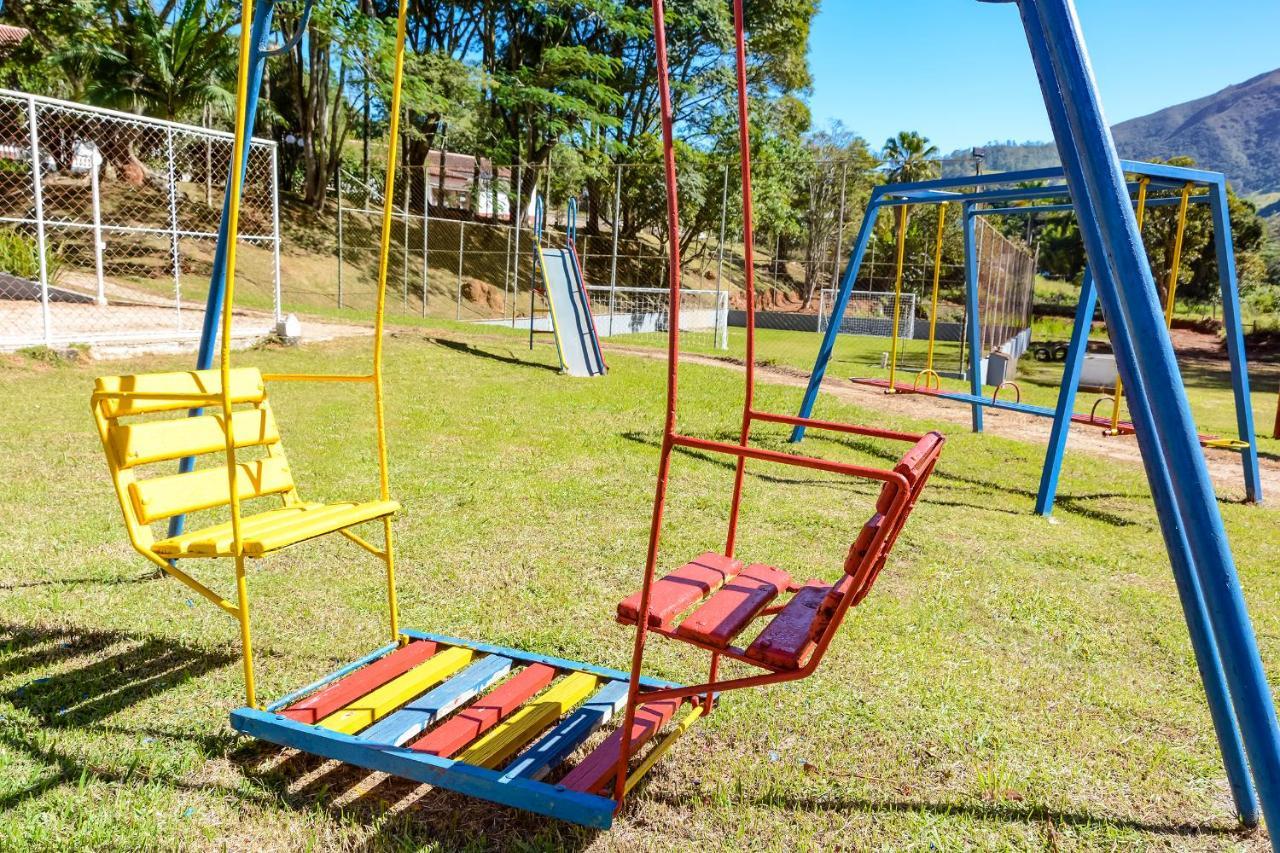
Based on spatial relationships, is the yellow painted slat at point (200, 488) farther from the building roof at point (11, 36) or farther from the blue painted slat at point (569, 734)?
the building roof at point (11, 36)

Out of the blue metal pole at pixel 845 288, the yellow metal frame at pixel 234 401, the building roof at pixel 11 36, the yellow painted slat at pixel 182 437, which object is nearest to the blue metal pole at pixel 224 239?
the yellow painted slat at pixel 182 437

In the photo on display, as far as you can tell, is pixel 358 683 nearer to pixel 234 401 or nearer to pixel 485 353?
pixel 234 401

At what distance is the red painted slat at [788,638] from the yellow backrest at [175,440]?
181cm

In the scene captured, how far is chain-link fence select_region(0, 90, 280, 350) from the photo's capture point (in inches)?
427

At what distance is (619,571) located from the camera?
14.2ft

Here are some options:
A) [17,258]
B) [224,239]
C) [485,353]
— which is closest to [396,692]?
[224,239]

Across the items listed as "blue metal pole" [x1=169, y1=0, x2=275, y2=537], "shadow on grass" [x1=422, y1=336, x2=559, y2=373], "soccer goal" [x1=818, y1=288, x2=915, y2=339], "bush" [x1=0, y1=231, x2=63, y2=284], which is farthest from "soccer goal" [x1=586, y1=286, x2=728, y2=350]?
"blue metal pole" [x1=169, y1=0, x2=275, y2=537]

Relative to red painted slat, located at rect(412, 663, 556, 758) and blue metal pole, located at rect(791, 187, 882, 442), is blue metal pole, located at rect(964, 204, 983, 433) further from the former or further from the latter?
red painted slat, located at rect(412, 663, 556, 758)

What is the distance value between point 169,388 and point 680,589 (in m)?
1.90

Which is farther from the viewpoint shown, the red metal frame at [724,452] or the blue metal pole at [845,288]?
the blue metal pole at [845,288]

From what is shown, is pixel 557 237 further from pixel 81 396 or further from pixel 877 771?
pixel 877 771

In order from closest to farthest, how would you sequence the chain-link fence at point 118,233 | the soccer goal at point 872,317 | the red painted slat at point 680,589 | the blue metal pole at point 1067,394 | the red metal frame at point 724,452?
1. the red metal frame at point 724,452
2. the red painted slat at point 680,589
3. the blue metal pole at point 1067,394
4. the chain-link fence at point 118,233
5. the soccer goal at point 872,317

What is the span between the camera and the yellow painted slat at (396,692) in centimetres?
260

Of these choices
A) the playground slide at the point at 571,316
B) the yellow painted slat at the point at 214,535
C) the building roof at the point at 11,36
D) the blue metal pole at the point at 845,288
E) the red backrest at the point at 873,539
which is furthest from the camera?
the building roof at the point at 11,36
